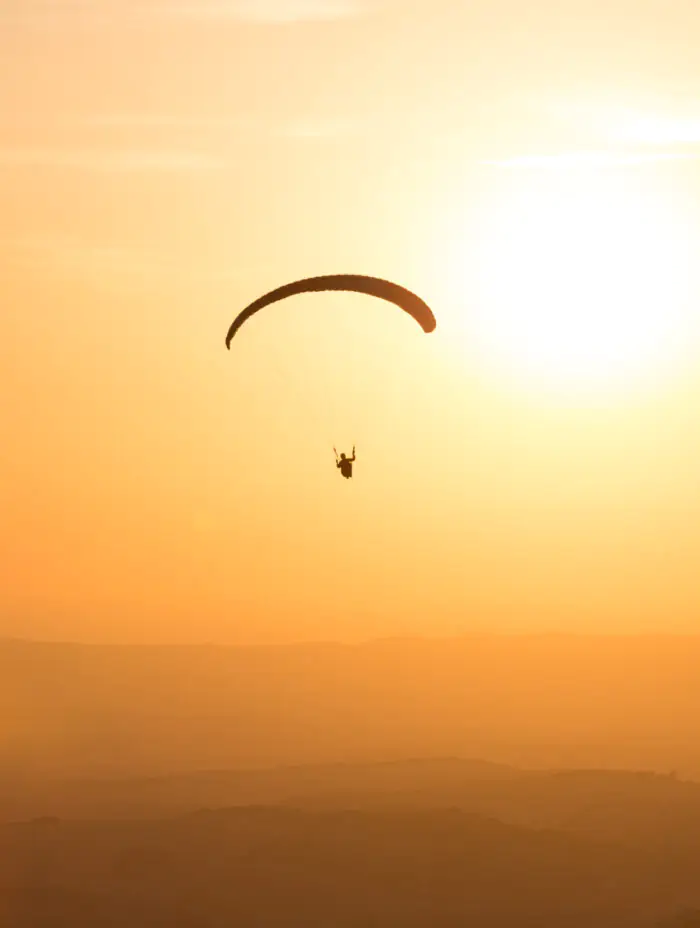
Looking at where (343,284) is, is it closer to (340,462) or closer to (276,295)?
(276,295)

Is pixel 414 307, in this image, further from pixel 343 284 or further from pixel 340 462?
pixel 340 462

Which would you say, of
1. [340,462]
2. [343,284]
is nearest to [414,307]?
[343,284]

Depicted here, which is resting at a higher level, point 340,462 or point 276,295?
point 276,295

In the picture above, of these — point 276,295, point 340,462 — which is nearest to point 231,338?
point 276,295
